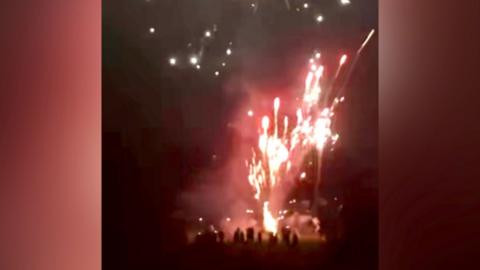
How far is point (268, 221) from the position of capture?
155 cm

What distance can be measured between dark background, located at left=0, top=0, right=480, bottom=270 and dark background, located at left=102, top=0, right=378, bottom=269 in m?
0.05

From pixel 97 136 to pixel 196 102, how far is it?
1.08 feet

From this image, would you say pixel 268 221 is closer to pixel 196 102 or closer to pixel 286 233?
pixel 286 233

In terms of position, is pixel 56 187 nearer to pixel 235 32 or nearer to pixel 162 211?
pixel 162 211

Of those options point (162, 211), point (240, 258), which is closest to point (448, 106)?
point (240, 258)

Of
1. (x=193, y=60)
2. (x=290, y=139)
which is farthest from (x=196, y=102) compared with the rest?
(x=290, y=139)

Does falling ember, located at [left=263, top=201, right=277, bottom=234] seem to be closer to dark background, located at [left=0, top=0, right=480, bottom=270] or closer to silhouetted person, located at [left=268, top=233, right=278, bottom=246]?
silhouetted person, located at [left=268, top=233, right=278, bottom=246]

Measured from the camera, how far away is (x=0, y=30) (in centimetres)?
150

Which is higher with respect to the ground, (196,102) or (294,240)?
(196,102)

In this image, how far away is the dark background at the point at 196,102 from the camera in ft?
5.10

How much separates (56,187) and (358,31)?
1.07m

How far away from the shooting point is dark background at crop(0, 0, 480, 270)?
1.51 m

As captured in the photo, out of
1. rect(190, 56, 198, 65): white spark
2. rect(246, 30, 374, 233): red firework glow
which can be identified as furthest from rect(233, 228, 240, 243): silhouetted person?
rect(190, 56, 198, 65): white spark

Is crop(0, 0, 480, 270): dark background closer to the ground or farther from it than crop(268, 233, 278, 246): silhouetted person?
farther from it
